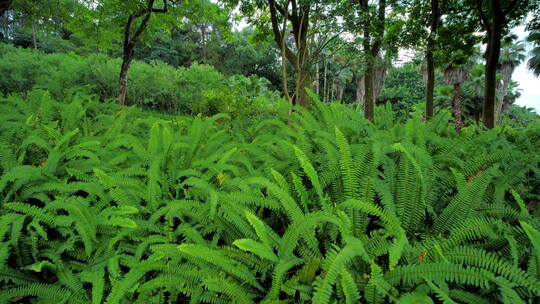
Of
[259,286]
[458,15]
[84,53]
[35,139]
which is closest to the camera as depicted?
[259,286]

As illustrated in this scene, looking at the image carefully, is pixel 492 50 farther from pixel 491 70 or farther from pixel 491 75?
pixel 491 75

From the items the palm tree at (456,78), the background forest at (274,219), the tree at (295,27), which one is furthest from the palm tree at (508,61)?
the background forest at (274,219)

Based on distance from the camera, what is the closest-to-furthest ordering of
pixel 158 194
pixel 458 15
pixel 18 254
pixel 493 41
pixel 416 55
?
pixel 18 254
pixel 158 194
pixel 493 41
pixel 416 55
pixel 458 15

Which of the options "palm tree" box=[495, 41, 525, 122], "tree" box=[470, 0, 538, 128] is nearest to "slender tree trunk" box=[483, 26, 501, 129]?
"tree" box=[470, 0, 538, 128]

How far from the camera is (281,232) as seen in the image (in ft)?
4.67

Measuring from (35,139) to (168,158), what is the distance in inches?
31.8

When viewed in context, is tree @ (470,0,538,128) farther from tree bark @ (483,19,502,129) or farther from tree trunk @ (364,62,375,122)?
tree trunk @ (364,62,375,122)

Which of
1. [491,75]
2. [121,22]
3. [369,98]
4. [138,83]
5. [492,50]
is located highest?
[121,22]

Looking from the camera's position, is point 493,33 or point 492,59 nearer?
point 493,33

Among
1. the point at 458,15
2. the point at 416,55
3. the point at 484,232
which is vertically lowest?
the point at 484,232

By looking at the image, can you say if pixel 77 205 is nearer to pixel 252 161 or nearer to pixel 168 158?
pixel 168 158

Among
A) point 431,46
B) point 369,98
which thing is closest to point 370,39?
point 369,98

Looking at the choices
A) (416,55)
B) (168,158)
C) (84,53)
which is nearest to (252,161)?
(168,158)

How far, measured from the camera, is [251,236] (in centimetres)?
128
